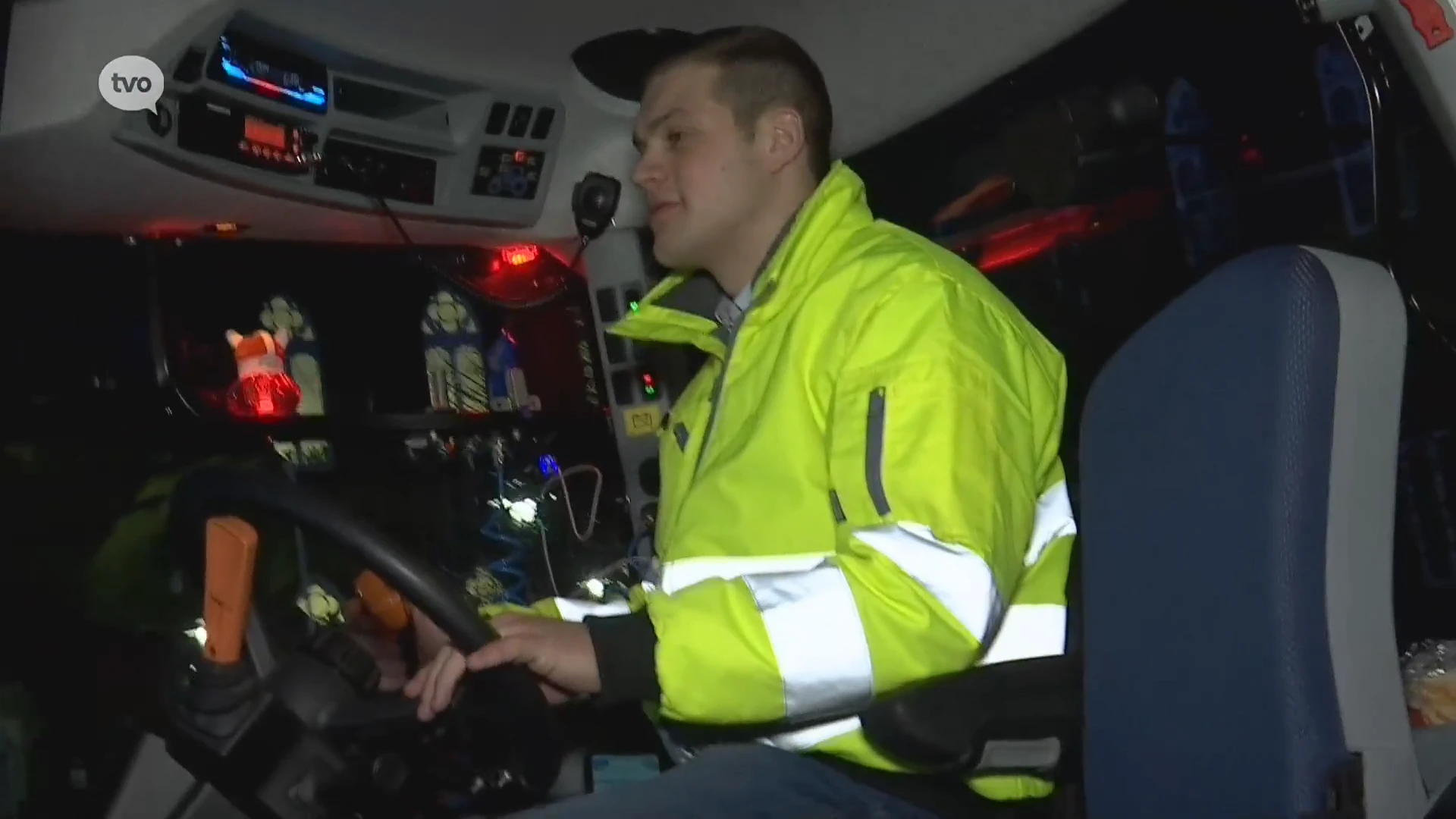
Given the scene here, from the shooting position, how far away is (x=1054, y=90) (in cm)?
217

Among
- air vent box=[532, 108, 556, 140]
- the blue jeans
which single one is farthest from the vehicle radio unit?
the blue jeans

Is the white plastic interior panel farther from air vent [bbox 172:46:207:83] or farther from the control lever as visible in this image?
the control lever

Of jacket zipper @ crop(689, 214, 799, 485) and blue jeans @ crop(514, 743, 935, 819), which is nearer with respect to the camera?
blue jeans @ crop(514, 743, 935, 819)

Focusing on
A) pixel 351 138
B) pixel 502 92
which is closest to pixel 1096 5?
pixel 502 92

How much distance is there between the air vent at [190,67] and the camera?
2.01m

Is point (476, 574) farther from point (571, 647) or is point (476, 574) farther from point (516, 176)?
point (571, 647)

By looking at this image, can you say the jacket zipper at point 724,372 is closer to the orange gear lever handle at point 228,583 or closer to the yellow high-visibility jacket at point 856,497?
the yellow high-visibility jacket at point 856,497

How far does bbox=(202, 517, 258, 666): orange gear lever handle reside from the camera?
1006mm

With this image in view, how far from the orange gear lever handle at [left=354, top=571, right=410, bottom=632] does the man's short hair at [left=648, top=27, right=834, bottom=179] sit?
2.67 ft

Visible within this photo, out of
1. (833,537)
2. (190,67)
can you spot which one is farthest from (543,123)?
(833,537)

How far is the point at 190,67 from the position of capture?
2029 mm

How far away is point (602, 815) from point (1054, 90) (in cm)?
153

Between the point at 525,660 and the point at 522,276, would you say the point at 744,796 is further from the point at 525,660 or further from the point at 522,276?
the point at 522,276

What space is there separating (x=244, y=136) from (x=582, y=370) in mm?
974
